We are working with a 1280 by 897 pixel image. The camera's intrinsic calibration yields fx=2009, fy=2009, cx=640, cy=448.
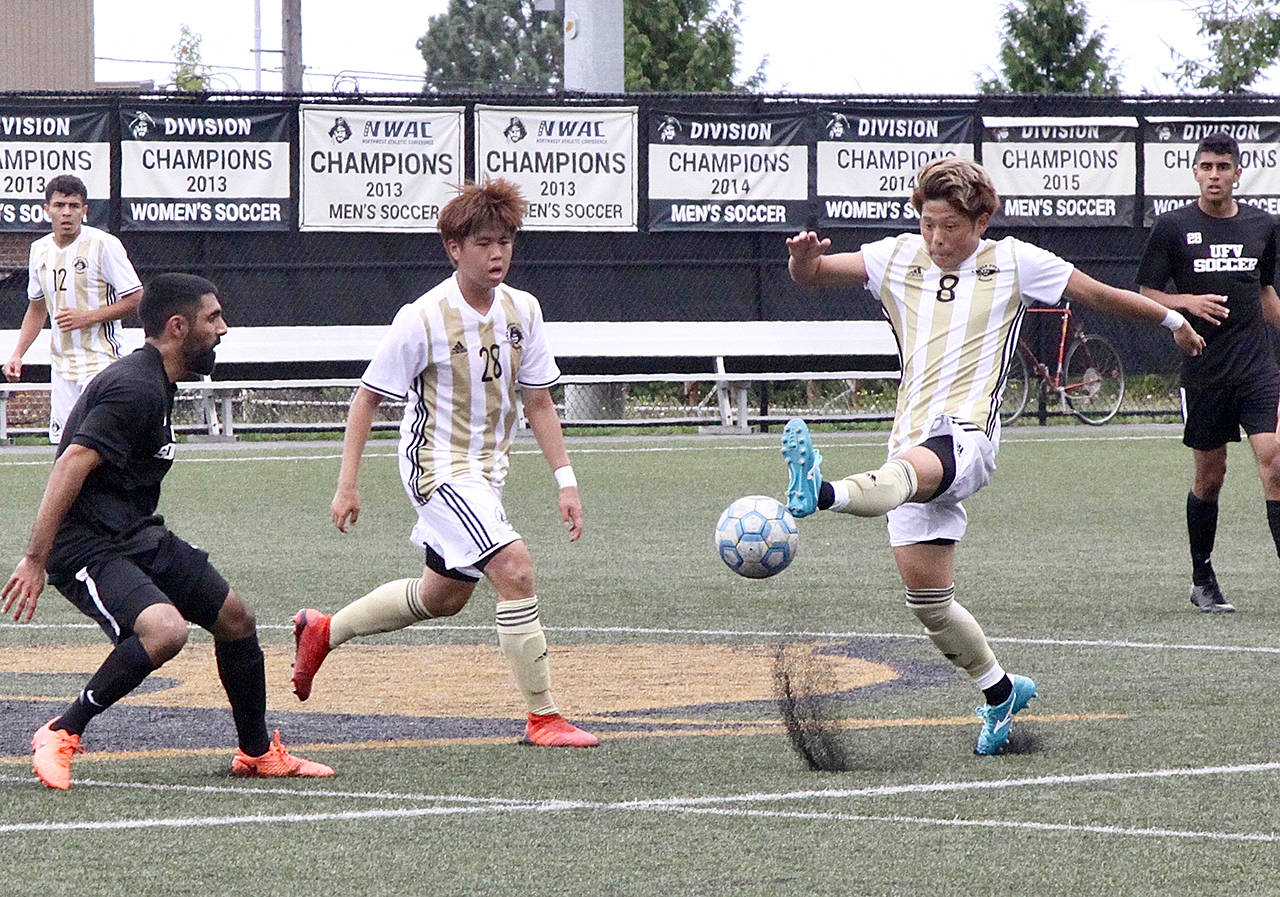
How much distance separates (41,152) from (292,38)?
9.99 m

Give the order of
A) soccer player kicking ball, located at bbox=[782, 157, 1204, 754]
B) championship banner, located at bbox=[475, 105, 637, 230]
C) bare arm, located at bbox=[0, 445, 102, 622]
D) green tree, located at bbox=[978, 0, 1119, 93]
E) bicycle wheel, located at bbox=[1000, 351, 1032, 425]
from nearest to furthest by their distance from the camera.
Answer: bare arm, located at bbox=[0, 445, 102, 622] < soccer player kicking ball, located at bbox=[782, 157, 1204, 754] < championship banner, located at bbox=[475, 105, 637, 230] < bicycle wheel, located at bbox=[1000, 351, 1032, 425] < green tree, located at bbox=[978, 0, 1119, 93]

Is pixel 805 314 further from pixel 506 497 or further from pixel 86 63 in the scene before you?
pixel 86 63

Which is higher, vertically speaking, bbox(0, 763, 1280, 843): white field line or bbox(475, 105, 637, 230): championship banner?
bbox(475, 105, 637, 230): championship banner

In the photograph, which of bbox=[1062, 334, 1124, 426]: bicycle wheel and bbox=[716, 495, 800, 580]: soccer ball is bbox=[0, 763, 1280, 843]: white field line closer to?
bbox=[716, 495, 800, 580]: soccer ball

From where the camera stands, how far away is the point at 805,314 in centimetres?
2156

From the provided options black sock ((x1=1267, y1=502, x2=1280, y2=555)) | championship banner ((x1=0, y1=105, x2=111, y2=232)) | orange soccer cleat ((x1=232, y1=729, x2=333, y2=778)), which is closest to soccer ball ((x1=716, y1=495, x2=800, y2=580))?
orange soccer cleat ((x1=232, y1=729, x2=333, y2=778))

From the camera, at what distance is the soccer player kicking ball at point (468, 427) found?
6551mm

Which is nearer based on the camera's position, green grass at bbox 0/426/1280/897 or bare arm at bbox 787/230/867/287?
green grass at bbox 0/426/1280/897

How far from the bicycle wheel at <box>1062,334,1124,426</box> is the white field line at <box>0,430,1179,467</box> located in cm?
123

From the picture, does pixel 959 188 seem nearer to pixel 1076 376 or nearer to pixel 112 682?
pixel 112 682

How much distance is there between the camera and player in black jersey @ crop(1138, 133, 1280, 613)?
9680mm

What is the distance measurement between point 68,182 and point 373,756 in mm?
6976

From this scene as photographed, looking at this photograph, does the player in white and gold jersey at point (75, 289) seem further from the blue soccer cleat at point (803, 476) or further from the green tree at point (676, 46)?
the green tree at point (676, 46)

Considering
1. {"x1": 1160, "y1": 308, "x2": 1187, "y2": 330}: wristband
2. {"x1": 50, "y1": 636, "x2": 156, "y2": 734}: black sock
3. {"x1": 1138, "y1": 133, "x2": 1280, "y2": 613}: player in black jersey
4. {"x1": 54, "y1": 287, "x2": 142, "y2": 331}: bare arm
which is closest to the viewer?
{"x1": 50, "y1": 636, "x2": 156, "y2": 734}: black sock
